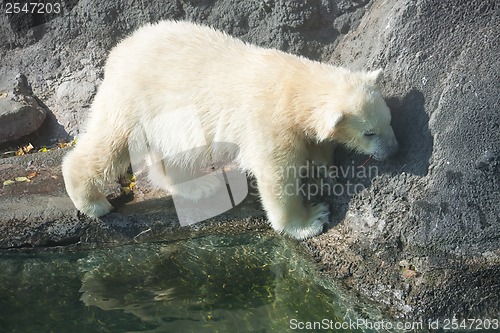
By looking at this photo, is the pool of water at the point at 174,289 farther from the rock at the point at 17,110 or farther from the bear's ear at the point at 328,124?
the rock at the point at 17,110

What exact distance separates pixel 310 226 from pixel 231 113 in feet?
3.56

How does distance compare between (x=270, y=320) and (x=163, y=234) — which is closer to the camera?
(x=270, y=320)

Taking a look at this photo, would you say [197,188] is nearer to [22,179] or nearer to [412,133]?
[22,179]

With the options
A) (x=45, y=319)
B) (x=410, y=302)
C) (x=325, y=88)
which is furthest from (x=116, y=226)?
(x=410, y=302)

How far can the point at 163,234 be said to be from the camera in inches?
226

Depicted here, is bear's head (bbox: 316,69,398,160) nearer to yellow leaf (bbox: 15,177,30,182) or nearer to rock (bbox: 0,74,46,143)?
yellow leaf (bbox: 15,177,30,182)

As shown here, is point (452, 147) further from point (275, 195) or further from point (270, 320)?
point (270, 320)

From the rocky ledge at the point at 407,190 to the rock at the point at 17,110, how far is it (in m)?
1.08

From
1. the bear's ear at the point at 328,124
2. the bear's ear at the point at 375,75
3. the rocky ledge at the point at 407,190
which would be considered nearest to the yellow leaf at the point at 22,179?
the rocky ledge at the point at 407,190

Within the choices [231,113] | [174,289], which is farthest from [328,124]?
[174,289]

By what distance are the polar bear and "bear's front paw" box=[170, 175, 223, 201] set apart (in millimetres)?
417

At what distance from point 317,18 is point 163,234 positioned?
2504mm

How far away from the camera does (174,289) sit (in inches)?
198

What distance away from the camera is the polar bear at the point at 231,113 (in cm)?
485
